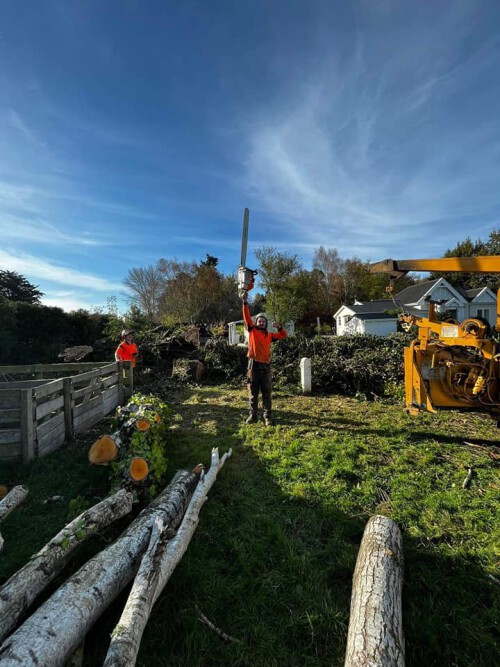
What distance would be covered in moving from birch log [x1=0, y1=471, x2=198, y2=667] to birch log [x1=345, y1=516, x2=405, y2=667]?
1.39 meters

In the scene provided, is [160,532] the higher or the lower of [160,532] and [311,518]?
the higher

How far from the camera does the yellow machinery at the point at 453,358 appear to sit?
177 inches

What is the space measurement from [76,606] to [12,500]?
195 cm

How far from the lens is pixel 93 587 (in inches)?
75.4

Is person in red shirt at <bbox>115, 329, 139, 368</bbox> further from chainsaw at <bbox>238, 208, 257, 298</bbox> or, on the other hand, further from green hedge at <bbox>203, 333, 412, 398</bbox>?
chainsaw at <bbox>238, 208, 257, 298</bbox>

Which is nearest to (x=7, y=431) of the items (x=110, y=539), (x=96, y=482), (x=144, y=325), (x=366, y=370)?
(x=96, y=482)

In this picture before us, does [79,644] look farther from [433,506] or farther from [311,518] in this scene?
[433,506]

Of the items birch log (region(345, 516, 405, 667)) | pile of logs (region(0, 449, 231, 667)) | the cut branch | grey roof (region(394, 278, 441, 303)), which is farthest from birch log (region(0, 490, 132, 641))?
grey roof (region(394, 278, 441, 303))

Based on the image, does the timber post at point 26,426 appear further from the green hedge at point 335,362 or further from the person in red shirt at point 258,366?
the green hedge at point 335,362

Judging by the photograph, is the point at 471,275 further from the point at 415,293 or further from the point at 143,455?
the point at 143,455

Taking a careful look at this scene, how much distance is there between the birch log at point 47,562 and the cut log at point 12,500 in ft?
3.30

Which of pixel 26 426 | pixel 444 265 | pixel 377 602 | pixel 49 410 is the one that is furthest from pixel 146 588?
pixel 444 265

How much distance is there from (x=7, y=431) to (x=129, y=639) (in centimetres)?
358

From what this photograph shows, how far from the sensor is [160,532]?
2381 mm
